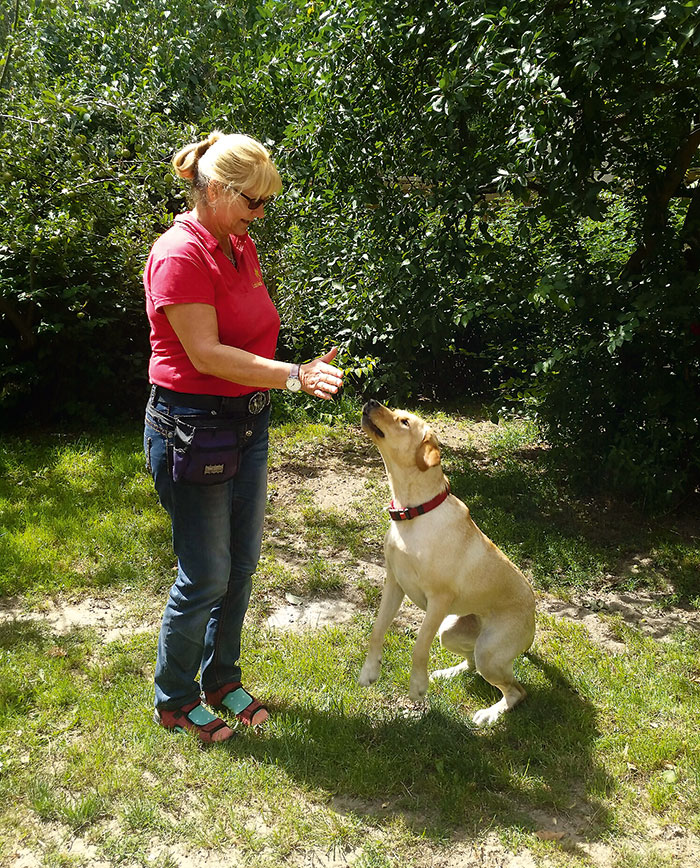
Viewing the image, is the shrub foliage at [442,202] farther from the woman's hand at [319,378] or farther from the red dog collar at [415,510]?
the woman's hand at [319,378]

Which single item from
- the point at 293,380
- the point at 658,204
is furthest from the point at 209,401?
the point at 658,204

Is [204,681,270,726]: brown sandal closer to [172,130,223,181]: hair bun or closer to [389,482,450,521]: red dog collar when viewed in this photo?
[389,482,450,521]: red dog collar

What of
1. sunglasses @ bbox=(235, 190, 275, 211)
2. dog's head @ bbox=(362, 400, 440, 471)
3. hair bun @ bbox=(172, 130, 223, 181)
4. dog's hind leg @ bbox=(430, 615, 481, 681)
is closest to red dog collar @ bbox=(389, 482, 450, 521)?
dog's head @ bbox=(362, 400, 440, 471)

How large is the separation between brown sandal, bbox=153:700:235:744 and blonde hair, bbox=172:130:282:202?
2.18 metres

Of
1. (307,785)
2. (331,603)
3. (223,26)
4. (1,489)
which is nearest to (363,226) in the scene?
(331,603)

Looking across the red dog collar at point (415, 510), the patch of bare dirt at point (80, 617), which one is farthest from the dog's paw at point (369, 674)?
the patch of bare dirt at point (80, 617)

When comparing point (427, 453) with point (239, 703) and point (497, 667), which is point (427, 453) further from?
point (239, 703)

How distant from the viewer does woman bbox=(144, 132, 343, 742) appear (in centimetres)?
270

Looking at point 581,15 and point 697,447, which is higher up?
point 581,15

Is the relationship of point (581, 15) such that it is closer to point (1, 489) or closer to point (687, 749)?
point (687, 749)

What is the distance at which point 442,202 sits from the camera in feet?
16.5

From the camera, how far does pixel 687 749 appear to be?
3258 mm

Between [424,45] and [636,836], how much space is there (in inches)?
190

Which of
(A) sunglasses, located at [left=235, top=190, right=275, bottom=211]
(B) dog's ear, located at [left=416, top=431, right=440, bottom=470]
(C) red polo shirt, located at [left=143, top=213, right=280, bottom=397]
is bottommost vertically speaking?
(B) dog's ear, located at [left=416, top=431, right=440, bottom=470]
